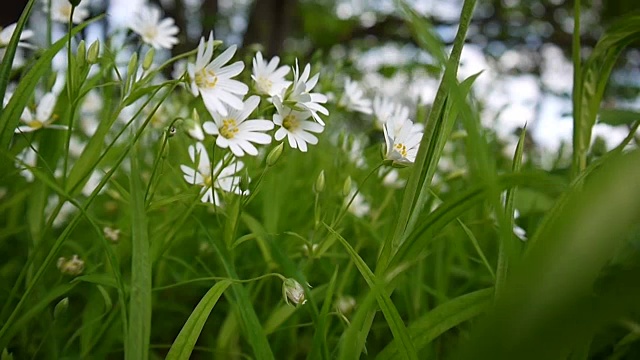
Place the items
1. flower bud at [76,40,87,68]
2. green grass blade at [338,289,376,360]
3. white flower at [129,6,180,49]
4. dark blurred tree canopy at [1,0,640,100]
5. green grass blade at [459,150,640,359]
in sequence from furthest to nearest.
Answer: dark blurred tree canopy at [1,0,640,100]
white flower at [129,6,180,49]
flower bud at [76,40,87,68]
green grass blade at [338,289,376,360]
green grass blade at [459,150,640,359]

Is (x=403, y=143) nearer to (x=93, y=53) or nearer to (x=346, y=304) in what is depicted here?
(x=346, y=304)

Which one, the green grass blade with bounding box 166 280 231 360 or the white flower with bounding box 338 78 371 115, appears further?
the white flower with bounding box 338 78 371 115

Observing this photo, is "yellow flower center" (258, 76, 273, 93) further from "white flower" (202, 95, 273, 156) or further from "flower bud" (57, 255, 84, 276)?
"flower bud" (57, 255, 84, 276)

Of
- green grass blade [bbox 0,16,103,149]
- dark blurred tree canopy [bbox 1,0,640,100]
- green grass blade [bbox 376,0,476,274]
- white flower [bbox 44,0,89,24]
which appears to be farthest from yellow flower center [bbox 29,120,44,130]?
dark blurred tree canopy [bbox 1,0,640,100]

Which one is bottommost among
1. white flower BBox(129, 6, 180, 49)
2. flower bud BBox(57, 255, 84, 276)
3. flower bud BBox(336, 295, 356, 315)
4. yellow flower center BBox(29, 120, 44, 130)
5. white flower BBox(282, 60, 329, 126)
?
flower bud BBox(336, 295, 356, 315)

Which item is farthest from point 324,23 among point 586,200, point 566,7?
point 586,200

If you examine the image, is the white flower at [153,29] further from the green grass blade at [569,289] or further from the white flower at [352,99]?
the green grass blade at [569,289]

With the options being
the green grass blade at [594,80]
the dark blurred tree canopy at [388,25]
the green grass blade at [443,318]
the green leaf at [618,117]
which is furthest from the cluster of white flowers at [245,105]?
the dark blurred tree canopy at [388,25]
